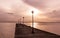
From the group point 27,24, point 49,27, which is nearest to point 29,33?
point 27,24

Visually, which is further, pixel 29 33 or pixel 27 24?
pixel 27 24

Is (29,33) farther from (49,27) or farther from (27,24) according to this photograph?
(49,27)

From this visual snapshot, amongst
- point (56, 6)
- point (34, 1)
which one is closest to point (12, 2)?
point (34, 1)

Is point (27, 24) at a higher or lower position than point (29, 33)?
higher

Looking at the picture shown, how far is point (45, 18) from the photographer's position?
2.22 meters

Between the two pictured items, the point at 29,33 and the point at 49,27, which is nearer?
the point at 29,33

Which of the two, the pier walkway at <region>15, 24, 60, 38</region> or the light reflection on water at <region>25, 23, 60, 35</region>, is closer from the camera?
the pier walkway at <region>15, 24, 60, 38</region>

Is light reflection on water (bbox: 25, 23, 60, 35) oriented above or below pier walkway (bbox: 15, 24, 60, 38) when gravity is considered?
above

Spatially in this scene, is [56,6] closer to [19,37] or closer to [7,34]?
[19,37]

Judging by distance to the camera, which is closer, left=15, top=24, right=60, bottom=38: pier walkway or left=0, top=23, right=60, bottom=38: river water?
left=15, top=24, right=60, bottom=38: pier walkway

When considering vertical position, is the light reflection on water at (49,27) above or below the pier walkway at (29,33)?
above

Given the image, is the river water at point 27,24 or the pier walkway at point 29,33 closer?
the pier walkway at point 29,33

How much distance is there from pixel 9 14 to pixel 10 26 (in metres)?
0.33

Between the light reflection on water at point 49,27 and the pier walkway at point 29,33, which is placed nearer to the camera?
the pier walkway at point 29,33
